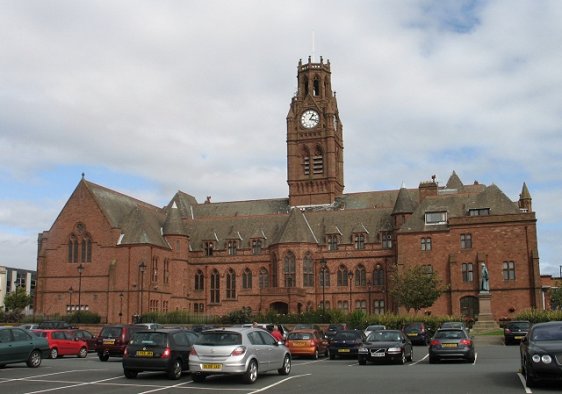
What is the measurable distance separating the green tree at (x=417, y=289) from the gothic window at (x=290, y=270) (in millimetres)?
12780

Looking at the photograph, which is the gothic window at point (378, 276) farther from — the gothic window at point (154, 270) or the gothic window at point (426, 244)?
the gothic window at point (154, 270)

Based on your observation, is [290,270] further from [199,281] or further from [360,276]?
[199,281]

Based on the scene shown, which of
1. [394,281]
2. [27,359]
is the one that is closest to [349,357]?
[27,359]

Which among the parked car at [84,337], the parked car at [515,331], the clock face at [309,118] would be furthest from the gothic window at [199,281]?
the parked car at [515,331]

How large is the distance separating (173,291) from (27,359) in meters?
50.3

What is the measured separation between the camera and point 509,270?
65.1 meters

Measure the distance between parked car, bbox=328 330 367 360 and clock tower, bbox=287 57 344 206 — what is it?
178ft

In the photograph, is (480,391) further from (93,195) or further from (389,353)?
(93,195)

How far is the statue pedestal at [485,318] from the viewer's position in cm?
5359

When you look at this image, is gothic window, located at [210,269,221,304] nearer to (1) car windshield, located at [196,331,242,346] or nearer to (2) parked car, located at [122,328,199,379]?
(2) parked car, located at [122,328,199,379]

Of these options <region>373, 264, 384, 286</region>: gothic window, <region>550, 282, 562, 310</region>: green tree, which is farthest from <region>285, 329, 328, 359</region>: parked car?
<region>550, 282, 562, 310</region>: green tree

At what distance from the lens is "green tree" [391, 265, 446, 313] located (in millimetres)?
62312

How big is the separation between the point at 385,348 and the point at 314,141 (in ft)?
215

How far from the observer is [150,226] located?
74.1 meters
